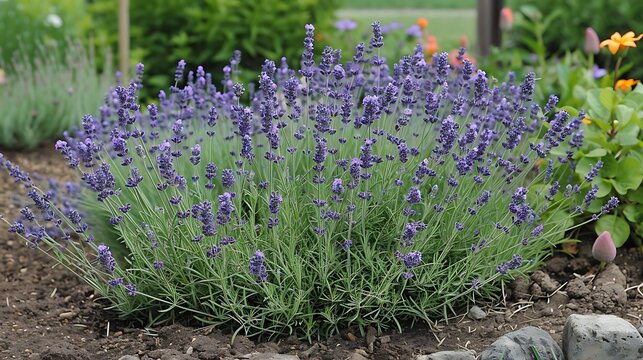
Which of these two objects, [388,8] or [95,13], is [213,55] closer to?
[95,13]

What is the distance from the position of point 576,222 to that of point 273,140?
1514 millimetres

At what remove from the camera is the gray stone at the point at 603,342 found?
2639 millimetres

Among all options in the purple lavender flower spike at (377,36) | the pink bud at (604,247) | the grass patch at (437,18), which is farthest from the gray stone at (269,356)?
the grass patch at (437,18)

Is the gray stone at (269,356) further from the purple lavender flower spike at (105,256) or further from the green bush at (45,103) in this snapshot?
the green bush at (45,103)

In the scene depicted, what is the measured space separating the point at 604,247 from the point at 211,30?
4244 mm

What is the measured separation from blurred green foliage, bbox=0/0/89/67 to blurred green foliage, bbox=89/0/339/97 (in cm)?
25

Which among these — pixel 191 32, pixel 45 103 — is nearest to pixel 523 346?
pixel 45 103

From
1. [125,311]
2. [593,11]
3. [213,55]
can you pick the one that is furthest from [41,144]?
[593,11]

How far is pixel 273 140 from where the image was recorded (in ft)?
8.55

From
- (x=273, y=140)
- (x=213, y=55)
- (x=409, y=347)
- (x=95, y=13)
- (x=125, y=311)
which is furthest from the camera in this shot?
(x=95, y=13)

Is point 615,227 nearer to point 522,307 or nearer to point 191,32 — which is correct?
point 522,307

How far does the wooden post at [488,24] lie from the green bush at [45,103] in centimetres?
368

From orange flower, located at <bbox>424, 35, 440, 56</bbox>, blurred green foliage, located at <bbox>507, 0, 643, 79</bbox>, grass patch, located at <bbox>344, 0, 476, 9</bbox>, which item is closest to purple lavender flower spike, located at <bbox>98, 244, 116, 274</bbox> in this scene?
orange flower, located at <bbox>424, 35, 440, 56</bbox>

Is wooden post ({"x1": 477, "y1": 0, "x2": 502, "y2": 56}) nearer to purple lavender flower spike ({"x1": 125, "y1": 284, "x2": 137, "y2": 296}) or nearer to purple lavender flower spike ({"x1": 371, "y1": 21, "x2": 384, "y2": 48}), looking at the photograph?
purple lavender flower spike ({"x1": 371, "y1": 21, "x2": 384, "y2": 48})
